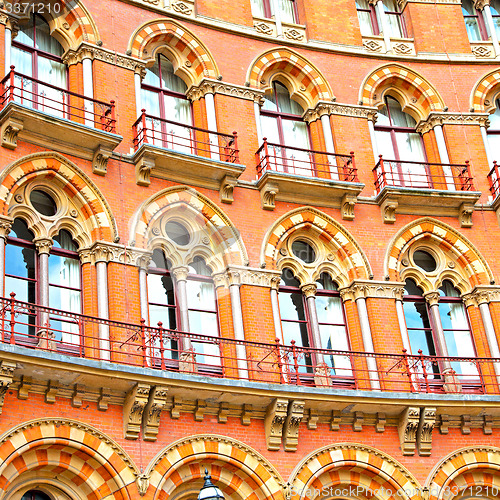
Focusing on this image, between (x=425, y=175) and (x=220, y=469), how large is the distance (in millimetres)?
8692

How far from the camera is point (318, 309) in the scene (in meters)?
19.9

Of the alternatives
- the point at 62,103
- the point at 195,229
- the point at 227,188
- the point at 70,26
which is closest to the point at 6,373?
the point at 195,229

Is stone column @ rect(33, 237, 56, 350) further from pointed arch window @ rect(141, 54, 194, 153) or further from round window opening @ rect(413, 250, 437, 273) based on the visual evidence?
round window opening @ rect(413, 250, 437, 273)

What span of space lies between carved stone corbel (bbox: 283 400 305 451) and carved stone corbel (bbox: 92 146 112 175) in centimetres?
598

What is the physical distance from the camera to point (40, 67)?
19562 millimetres

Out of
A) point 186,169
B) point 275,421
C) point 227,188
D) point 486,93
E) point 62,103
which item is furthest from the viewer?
point 486,93

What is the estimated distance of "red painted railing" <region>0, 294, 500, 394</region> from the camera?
1628cm

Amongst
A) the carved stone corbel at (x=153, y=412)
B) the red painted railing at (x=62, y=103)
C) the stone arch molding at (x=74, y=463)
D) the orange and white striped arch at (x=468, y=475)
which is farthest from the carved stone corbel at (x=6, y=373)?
the orange and white striped arch at (x=468, y=475)

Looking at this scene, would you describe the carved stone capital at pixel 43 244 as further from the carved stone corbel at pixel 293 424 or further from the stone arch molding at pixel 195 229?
the carved stone corbel at pixel 293 424

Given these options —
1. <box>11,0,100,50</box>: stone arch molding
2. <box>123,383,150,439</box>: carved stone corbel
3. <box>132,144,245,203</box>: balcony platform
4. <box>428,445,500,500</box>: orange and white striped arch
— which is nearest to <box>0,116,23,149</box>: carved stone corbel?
<box>132,144,245,203</box>: balcony platform

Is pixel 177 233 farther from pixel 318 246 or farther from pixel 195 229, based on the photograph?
pixel 318 246

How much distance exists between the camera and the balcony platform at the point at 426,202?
2075 cm

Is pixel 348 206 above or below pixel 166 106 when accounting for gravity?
below

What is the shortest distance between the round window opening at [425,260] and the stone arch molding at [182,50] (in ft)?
20.7
